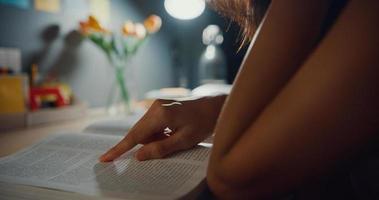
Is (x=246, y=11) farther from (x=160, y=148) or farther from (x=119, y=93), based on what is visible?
(x=119, y=93)

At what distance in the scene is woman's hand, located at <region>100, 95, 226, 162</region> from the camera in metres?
0.45

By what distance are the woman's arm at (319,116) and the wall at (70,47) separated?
1057 millimetres

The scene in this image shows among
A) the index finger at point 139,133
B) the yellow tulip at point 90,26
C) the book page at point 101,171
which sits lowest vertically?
the book page at point 101,171

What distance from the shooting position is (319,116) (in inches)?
11.0

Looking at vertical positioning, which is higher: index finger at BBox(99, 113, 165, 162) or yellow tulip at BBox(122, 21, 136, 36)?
yellow tulip at BBox(122, 21, 136, 36)

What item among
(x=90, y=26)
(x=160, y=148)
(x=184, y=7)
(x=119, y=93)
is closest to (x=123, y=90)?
(x=119, y=93)

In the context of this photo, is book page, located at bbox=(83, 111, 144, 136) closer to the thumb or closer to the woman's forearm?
the thumb

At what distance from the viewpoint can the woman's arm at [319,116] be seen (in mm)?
275

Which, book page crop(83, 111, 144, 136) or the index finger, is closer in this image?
the index finger

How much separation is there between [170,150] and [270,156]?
7.8 inches

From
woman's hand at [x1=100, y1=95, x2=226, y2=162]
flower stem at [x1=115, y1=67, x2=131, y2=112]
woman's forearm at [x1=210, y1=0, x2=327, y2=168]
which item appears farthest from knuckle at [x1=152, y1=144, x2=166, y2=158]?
flower stem at [x1=115, y1=67, x2=131, y2=112]

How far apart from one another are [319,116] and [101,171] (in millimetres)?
261

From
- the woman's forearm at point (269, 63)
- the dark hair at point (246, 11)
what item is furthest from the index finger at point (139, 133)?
the dark hair at point (246, 11)

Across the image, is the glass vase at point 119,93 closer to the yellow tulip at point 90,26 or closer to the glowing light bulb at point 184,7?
the yellow tulip at point 90,26
